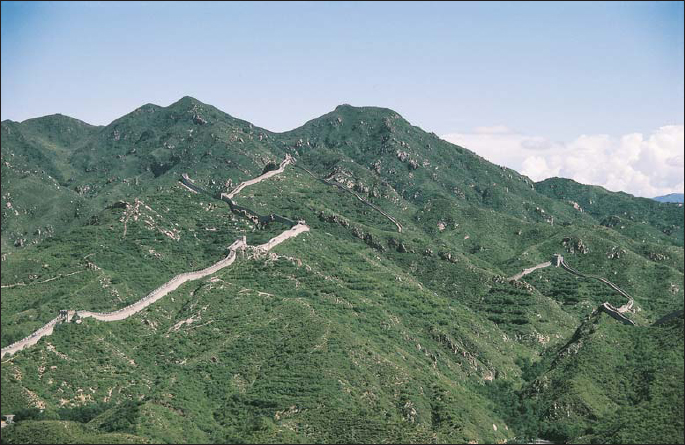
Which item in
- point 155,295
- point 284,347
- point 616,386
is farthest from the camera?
point 155,295

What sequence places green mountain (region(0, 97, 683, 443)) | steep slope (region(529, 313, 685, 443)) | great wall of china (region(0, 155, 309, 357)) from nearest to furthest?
green mountain (region(0, 97, 683, 443))
great wall of china (region(0, 155, 309, 357))
steep slope (region(529, 313, 685, 443))

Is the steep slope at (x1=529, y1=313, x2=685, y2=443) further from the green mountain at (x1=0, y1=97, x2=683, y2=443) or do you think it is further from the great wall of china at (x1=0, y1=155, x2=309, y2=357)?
the great wall of china at (x1=0, y1=155, x2=309, y2=357)

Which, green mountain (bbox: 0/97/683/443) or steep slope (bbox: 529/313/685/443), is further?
steep slope (bbox: 529/313/685/443)

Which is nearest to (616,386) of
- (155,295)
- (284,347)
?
(284,347)

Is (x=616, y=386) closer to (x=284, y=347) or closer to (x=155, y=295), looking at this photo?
(x=284, y=347)

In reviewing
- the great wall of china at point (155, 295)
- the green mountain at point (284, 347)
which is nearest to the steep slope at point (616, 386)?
the green mountain at point (284, 347)

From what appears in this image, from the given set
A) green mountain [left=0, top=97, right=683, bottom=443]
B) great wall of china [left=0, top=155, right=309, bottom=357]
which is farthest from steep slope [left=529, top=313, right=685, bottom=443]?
great wall of china [left=0, top=155, right=309, bottom=357]

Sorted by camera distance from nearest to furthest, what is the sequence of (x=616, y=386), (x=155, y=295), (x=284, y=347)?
(x=284, y=347) → (x=616, y=386) → (x=155, y=295)

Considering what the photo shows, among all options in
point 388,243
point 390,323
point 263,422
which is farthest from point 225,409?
point 388,243

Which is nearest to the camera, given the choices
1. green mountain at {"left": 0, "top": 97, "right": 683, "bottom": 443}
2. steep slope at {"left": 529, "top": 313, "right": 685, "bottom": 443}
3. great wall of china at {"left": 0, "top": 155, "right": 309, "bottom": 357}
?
green mountain at {"left": 0, "top": 97, "right": 683, "bottom": 443}

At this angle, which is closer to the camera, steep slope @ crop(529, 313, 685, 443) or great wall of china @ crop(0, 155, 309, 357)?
great wall of china @ crop(0, 155, 309, 357)

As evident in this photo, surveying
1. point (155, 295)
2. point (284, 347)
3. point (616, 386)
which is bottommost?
point (616, 386)

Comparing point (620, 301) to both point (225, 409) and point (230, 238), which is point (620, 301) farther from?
point (225, 409)
